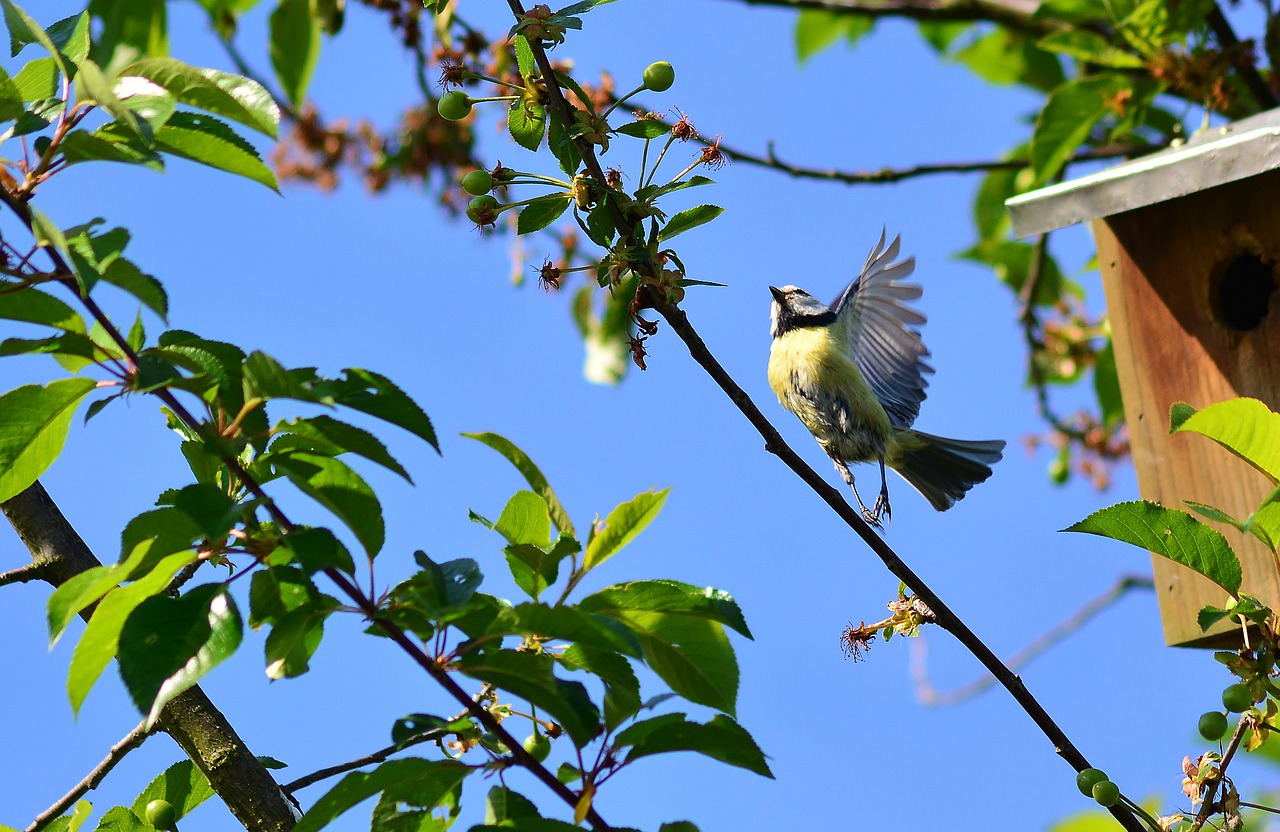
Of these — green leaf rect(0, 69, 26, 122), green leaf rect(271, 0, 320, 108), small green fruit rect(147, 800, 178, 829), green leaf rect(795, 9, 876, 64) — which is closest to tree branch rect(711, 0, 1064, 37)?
green leaf rect(795, 9, 876, 64)

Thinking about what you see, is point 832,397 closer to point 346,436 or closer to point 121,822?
point 121,822

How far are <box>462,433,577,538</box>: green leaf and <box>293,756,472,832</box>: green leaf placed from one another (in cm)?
35

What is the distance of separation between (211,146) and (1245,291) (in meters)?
2.96

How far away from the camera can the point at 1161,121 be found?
4.96m

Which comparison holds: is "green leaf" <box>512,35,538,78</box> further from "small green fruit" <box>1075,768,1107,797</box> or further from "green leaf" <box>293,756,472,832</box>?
"small green fruit" <box>1075,768,1107,797</box>

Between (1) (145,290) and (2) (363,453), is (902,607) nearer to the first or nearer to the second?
(2) (363,453)

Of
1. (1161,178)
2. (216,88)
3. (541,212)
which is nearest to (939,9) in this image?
(1161,178)

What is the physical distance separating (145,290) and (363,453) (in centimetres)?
31

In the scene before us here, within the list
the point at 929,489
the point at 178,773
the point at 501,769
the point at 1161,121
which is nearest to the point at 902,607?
the point at 501,769

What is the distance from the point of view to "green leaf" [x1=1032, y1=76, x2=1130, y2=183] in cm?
415

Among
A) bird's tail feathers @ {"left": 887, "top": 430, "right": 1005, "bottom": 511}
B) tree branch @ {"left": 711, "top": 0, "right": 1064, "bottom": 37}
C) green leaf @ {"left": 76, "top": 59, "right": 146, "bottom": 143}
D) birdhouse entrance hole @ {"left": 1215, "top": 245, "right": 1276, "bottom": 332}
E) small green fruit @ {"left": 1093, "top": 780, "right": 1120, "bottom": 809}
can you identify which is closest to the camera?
green leaf @ {"left": 76, "top": 59, "right": 146, "bottom": 143}

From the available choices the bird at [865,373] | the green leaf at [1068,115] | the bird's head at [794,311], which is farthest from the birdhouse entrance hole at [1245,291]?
the bird's head at [794,311]

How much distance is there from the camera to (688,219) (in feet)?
6.19

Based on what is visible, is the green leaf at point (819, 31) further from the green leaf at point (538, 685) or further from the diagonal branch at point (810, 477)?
the green leaf at point (538, 685)
